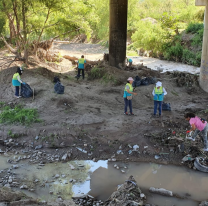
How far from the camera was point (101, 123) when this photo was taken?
967 centimetres

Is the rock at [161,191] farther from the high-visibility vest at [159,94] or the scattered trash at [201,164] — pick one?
the high-visibility vest at [159,94]

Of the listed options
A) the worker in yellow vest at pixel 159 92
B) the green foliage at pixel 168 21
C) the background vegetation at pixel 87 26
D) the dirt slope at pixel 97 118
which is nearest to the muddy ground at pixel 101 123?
the dirt slope at pixel 97 118

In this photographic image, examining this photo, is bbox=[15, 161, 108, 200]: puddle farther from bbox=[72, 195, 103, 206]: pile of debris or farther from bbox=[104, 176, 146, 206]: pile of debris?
bbox=[104, 176, 146, 206]: pile of debris

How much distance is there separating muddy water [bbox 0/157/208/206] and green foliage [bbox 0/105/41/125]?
Result: 2102 mm

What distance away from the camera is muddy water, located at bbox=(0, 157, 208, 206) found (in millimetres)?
6402

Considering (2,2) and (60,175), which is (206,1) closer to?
(2,2)

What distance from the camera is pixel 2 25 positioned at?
14930 mm

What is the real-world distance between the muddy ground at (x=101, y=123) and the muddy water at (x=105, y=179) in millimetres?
435

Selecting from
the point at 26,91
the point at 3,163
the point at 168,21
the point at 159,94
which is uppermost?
the point at 168,21

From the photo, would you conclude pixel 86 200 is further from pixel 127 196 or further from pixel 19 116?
pixel 19 116

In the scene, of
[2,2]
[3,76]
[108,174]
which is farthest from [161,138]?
[2,2]

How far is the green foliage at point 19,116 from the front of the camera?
32.0 feet

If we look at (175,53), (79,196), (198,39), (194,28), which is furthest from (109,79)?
(194,28)

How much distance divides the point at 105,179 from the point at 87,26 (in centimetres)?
1188
